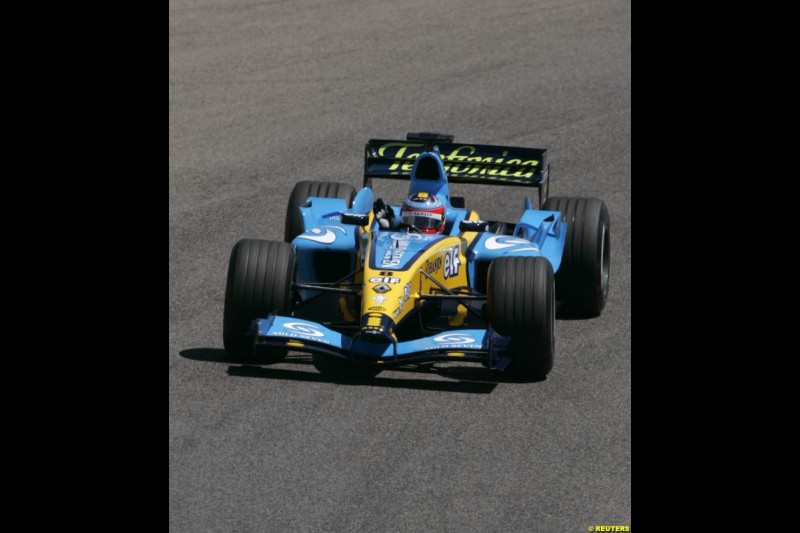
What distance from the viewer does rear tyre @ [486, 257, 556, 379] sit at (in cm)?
1189

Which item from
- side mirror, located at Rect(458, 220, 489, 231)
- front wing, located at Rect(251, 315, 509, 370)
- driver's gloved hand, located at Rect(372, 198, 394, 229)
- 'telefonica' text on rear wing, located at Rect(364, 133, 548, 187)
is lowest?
front wing, located at Rect(251, 315, 509, 370)

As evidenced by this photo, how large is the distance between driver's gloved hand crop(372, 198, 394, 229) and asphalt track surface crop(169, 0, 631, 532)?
1627mm

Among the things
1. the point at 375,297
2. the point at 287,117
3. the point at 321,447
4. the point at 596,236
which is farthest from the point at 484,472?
the point at 287,117

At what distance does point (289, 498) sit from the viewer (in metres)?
9.92

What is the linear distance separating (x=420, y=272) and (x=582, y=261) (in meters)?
2.17

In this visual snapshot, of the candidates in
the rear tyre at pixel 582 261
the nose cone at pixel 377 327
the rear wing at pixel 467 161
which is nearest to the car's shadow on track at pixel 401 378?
the nose cone at pixel 377 327

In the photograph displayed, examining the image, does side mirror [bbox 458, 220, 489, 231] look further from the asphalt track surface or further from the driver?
the asphalt track surface

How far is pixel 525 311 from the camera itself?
39.0 feet

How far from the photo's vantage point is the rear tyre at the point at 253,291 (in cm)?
1227

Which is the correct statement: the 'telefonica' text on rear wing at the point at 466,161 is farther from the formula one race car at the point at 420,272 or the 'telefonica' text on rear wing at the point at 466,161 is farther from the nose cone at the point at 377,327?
the nose cone at the point at 377,327

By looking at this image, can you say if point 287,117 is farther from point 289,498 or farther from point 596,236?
point 289,498

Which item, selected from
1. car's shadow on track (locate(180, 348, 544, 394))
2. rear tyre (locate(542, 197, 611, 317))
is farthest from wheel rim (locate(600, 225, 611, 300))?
car's shadow on track (locate(180, 348, 544, 394))

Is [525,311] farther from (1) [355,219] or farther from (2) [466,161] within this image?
(2) [466,161]

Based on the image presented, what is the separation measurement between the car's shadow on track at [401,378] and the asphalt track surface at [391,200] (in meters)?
0.03
